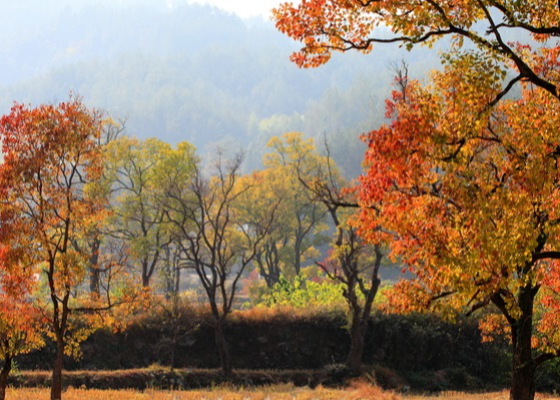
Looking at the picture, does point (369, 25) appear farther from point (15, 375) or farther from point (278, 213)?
point (278, 213)

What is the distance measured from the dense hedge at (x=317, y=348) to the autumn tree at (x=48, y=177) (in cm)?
1332

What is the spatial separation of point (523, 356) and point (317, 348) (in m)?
20.4

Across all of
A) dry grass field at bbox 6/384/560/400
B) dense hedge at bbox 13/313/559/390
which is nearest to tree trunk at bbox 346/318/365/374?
dense hedge at bbox 13/313/559/390

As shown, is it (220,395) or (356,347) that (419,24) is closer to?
(220,395)

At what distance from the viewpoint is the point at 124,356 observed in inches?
1273

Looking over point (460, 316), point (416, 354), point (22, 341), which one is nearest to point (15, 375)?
point (22, 341)

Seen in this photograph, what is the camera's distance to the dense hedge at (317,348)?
31.8 metres

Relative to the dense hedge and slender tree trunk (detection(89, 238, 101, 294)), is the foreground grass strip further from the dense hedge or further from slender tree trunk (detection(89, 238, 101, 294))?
the dense hedge

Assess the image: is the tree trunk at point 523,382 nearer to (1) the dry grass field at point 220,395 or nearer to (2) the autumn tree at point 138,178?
(1) the dry grass field at point 220,395

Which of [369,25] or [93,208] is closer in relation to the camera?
[369,25]

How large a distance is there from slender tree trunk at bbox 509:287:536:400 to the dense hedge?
17.2 m

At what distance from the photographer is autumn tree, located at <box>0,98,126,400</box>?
1759 cm

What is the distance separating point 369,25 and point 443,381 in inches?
946

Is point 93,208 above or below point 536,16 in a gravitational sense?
below
